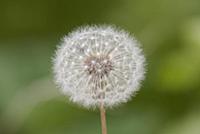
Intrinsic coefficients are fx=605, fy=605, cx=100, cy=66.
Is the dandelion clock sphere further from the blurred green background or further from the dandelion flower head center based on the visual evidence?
the blurred green background

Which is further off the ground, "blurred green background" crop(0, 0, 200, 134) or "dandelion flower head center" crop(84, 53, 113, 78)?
"blurred green background" crop(0, 0, 200, 134)

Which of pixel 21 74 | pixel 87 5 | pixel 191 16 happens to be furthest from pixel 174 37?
pixel 21 74

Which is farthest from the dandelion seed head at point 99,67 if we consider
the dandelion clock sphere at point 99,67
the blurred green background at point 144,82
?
the blurred green background at point 144,82

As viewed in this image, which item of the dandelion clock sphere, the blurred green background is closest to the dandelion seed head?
the dandelion clock sphere

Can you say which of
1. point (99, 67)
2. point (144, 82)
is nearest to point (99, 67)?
point (99, 67)

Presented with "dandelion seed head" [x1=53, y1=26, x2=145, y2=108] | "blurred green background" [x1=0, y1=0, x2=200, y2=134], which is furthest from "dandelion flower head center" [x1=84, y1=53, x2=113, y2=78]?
"blurred green background" [x1=0, y1=0, x2=200, y2=134]

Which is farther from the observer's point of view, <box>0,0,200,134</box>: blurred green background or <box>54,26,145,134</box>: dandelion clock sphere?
<box>0,0,200,134</box>: blurred green background

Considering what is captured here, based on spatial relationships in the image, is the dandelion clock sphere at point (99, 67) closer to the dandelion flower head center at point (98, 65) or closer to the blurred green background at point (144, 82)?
the dandelion flower head center at point (98, 65)
